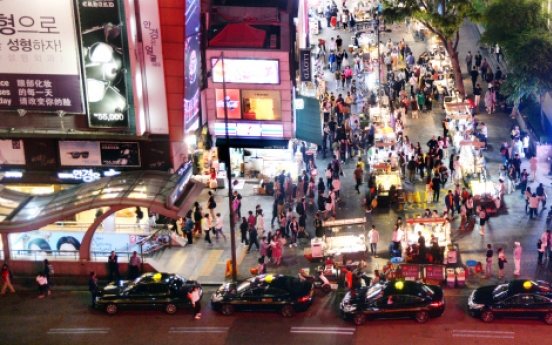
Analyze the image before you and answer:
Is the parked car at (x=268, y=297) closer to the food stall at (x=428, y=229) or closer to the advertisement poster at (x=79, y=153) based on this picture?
the food stall at (x=428, y=229)

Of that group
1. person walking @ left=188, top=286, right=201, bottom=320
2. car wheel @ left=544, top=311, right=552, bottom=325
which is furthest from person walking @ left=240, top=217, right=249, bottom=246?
car wheel @ left=544, top=311, right=552, bottom=325

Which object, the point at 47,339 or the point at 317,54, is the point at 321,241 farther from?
the point at 317,54

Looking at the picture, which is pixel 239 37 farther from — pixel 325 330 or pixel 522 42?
pixel 325 330

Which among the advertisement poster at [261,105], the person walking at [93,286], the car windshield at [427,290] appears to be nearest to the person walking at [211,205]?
the advertisement poster at [261,105]

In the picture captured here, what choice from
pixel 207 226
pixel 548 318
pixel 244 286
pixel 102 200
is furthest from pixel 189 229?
pixel 548 318

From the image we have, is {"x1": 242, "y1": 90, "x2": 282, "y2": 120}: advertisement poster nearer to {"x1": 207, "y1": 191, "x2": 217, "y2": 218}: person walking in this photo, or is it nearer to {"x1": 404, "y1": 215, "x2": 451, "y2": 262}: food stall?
{"x1": 207, "y1": 191, "x2": 217, "y2": 218}: person walking

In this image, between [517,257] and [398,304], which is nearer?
[398,304]

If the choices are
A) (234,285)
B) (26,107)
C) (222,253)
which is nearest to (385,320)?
(234,285)
